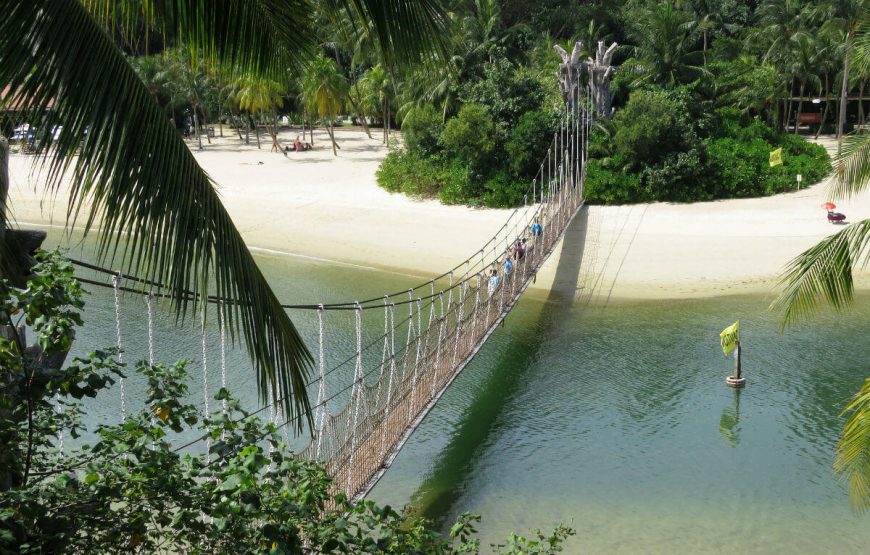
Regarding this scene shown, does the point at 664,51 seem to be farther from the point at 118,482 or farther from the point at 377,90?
the point at 118,482

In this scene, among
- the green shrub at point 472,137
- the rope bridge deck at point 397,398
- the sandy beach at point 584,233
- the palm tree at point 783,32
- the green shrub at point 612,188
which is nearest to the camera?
the rope bridge deck at point 397,398

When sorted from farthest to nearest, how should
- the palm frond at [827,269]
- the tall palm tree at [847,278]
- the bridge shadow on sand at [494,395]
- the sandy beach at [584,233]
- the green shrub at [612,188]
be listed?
the green shrub at [612,188] < the sandy beach at [584,233] < the bridge shadow on sand at [494,395] < the palm frond at [827,269] < the tall palm tree at [847,278]

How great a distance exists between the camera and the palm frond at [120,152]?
238cm

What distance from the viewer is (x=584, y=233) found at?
18422 millimetres

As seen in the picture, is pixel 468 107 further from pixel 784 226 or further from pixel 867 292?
pixel 867 292

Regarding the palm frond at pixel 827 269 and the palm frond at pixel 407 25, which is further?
the palm frond at pixel 827 269

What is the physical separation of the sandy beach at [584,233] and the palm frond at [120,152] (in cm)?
1365

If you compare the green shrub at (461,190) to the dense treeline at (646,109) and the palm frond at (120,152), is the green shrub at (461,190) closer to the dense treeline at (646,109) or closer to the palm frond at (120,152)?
the dense treeline at (646,109)

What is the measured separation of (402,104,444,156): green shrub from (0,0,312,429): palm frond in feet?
64.3

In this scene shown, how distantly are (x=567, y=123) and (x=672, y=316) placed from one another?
5668 millimetres

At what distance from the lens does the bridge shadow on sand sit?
375 inches

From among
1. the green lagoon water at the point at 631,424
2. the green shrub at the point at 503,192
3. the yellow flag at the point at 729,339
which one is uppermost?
the green shrub at the point at 503,192

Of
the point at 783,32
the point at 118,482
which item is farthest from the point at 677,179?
the point at 118,482

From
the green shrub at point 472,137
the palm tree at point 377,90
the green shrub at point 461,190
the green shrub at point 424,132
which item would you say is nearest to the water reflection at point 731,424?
the green shrub at point 461,190
